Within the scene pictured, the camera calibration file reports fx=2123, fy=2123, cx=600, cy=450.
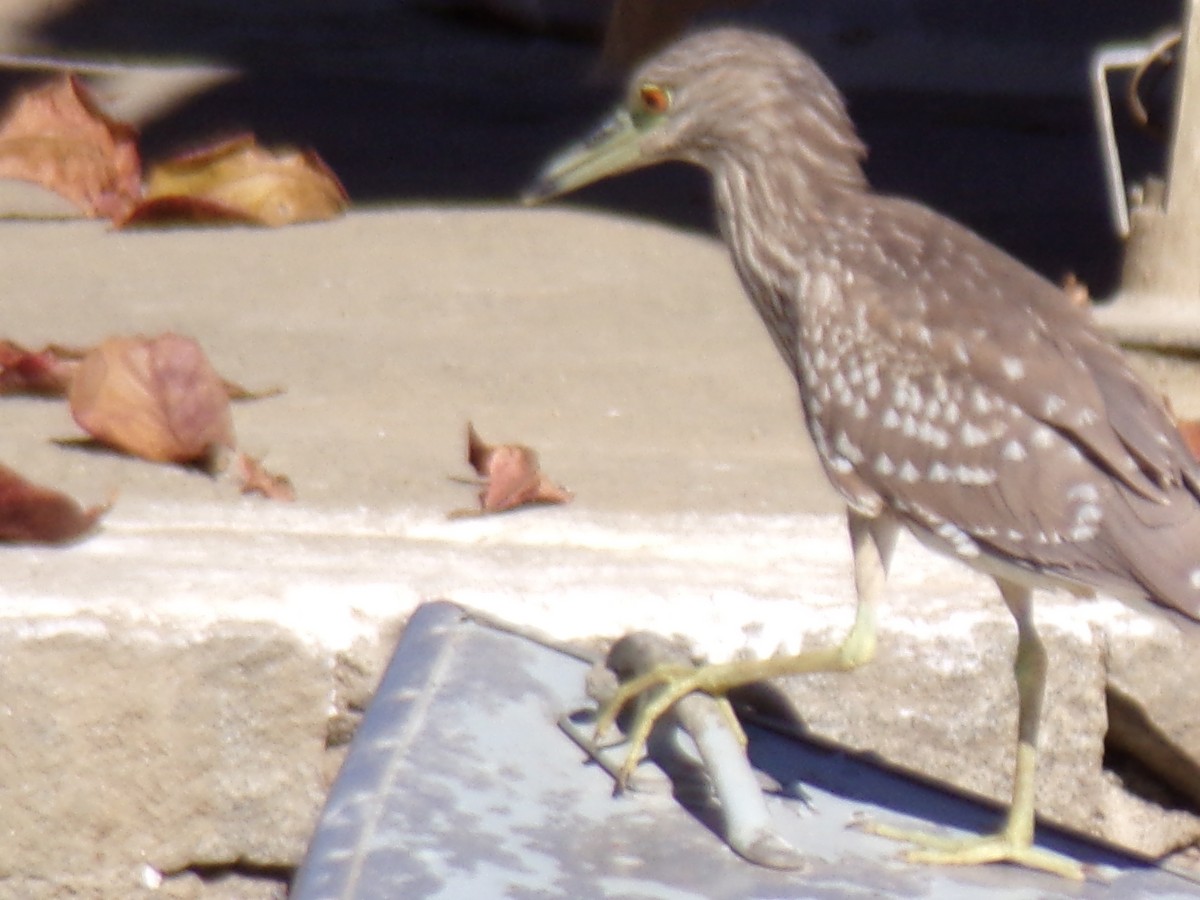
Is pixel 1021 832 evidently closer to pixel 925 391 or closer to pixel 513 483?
pixel 925 391

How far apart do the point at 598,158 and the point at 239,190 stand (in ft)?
9.55

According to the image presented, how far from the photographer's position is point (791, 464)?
4.43 meters

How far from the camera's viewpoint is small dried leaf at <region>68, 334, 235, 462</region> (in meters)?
4.14

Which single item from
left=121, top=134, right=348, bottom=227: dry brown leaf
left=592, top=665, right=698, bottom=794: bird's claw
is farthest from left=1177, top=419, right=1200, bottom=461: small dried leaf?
left=121, top=134, right=348, bottom=227: dry brown leaf

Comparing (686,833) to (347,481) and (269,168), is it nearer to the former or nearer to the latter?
(347,481)

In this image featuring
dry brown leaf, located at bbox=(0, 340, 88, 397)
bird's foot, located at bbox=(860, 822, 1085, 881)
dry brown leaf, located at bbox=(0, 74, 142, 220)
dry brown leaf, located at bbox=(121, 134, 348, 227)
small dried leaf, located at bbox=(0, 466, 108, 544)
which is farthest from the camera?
dry brown leaf, located at bbox=(0, 74, 142, 220)

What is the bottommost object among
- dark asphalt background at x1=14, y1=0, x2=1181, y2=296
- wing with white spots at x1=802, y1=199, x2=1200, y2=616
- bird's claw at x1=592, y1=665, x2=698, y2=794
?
dark asphalt background at x1=14, y1=0, x2=1181, y2=296

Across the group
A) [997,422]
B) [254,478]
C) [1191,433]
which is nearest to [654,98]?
[997,422]

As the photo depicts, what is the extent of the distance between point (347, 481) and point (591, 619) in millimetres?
848

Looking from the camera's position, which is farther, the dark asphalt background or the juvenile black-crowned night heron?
the dark asphalt background

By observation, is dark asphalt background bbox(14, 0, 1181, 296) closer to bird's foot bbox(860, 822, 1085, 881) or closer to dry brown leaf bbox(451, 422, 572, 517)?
dry brown leaf bbox(451, 422, 572, 517)

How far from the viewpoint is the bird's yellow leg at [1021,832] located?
3146 mm

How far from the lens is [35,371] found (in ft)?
A: 14.9

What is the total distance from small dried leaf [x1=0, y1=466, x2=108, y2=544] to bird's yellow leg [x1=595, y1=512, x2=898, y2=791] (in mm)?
1065
